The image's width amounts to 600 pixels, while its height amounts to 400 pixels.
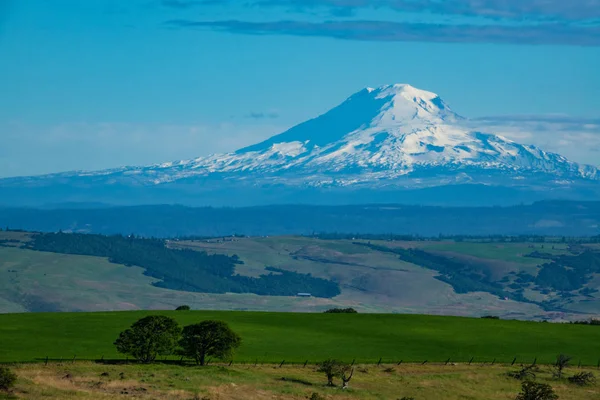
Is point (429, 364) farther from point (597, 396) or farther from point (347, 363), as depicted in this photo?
point (597, 396)

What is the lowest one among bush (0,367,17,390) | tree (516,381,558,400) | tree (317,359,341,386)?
bush (0,367,17,390)

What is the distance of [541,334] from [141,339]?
149ft

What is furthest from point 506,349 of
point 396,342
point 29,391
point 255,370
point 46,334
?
point 29,391

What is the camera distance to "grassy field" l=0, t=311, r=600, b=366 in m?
103

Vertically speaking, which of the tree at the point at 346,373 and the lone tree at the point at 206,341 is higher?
the lone tree at the point at 206,341

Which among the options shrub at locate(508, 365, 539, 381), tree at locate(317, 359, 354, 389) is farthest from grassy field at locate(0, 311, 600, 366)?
tree at locate(317, 359, 354, 389)

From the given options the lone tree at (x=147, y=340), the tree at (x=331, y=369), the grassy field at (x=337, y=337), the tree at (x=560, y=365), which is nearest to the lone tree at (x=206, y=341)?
the lone tree at (x=147, y=340)

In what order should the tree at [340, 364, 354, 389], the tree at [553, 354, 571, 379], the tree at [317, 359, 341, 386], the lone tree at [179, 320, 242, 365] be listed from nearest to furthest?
the tree at [340, 364, 354, 389] → the tree at [317, 359, 341, 386] → the lone tree at [179, 320, 242, 365] → the tree at [553, 354, 571, 379]

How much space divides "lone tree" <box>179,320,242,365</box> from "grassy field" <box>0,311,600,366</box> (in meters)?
4.00

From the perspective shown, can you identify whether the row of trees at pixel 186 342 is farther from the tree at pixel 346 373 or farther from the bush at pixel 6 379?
the bush at pixel 6 379

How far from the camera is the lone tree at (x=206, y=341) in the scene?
310 feet

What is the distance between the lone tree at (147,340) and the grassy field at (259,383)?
325 cm

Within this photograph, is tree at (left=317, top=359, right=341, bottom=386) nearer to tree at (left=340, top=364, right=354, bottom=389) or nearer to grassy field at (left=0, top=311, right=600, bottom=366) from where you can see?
tree at (left=340, top=364, right=354, bottom=389)

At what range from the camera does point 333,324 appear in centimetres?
12738
